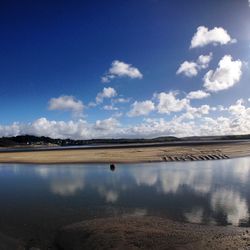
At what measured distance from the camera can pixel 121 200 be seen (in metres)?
25.6

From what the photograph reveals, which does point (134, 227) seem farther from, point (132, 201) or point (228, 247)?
point (132, 201)

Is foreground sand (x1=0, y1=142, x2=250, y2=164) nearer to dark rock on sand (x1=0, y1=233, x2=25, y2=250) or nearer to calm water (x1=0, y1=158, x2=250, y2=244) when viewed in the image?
calm water (x1=0, y1=158, x2=250, y2=244)

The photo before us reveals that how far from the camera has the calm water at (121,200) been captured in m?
20.2

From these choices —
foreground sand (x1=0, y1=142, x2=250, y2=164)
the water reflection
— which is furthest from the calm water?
foreground sand (x1=0, y1=142, x2=250, y2=164)

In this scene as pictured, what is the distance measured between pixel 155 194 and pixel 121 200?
3191 mm

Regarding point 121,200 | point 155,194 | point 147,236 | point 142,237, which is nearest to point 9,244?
point 142,237

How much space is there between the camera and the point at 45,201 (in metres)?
26.8

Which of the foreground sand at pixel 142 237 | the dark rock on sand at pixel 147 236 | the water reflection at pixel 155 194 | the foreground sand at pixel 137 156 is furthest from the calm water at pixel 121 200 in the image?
the foreground sand at pixel 137 156

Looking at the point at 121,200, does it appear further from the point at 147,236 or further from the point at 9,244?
the point at 9,244

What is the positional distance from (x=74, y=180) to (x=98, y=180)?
262 centimetres

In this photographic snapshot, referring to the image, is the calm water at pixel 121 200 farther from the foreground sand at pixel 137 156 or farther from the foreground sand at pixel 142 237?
the foreground sand at pixel 137 156

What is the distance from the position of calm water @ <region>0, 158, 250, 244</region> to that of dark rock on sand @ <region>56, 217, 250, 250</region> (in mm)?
1279

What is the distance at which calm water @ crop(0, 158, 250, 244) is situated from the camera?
66.1 feet

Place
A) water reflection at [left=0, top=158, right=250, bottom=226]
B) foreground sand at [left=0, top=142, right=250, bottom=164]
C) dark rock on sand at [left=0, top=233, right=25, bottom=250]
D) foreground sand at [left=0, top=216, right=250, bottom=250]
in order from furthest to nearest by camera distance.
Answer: foreground sand at [left=0, top=142, right=250, bottom=164]
water reflection at [left=0, top=158, right=250, bottom=226]
dark rock on sand at [left=0, top=233, right=25, bottom=250]
foreground sand at [left=0, top=216, right=250, bottom=250]
